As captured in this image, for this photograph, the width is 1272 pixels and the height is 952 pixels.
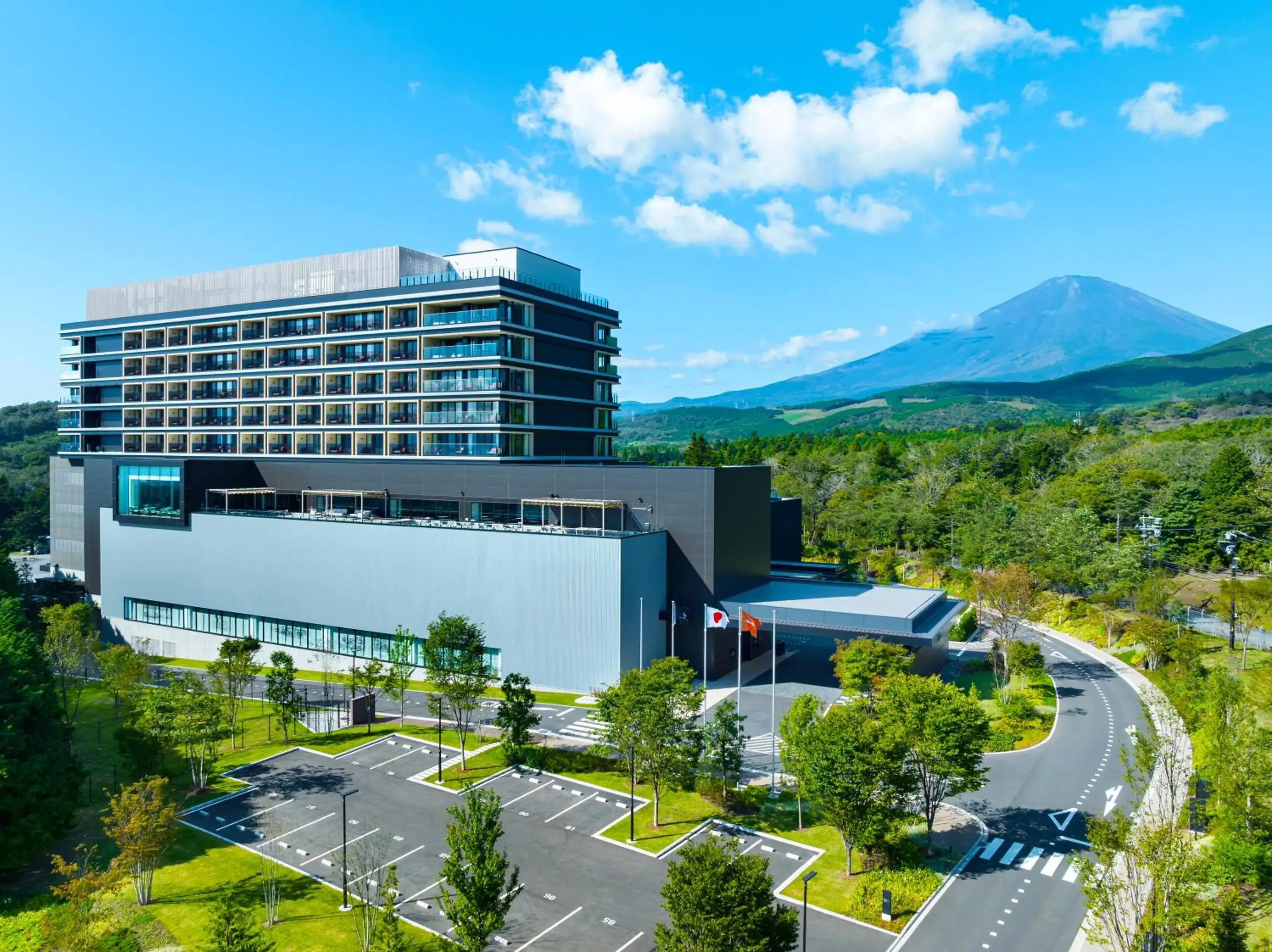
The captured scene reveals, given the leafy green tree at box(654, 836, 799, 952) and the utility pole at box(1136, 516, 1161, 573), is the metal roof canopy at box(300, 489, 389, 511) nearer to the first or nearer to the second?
the leafy green tree at box(654, 836, 799, 952)

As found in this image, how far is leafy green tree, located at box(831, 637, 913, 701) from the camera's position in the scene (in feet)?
148

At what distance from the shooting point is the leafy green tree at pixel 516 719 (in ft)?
131

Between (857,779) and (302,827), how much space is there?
2410 centimetres

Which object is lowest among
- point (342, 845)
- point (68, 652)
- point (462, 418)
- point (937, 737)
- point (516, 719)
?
point (342, 845)

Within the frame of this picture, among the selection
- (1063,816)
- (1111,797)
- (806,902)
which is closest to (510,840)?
(806,902)

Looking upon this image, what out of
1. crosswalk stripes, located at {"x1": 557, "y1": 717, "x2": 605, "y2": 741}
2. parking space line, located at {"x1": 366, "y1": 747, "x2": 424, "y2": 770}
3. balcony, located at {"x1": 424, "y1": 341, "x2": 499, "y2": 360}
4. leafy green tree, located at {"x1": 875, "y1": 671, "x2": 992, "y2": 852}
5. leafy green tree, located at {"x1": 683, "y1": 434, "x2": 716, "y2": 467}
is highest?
balcony, located at {"x1": 424, "y1": 341, "x2": 499, "y2": 360}

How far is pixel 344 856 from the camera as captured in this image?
2722 centimetres

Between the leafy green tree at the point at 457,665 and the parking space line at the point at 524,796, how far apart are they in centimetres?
453

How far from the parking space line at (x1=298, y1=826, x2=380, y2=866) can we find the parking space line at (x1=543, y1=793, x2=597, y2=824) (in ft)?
24.3

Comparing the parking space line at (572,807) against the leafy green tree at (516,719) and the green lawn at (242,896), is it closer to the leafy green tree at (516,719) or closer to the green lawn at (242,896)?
the leafy green tree at (516,719)

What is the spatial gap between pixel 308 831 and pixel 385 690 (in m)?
14.9

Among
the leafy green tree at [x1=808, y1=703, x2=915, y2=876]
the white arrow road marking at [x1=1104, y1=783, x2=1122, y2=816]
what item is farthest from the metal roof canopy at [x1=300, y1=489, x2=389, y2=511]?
the white arrow road marking at [x1=1104, y1=783, x2=1122, y2=816]

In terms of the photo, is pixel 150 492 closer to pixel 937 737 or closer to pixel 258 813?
pixel 258 813

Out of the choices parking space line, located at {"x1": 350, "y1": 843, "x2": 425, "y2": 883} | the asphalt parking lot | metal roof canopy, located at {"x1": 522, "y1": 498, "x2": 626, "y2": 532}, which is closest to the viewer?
the asphalt parking lot
